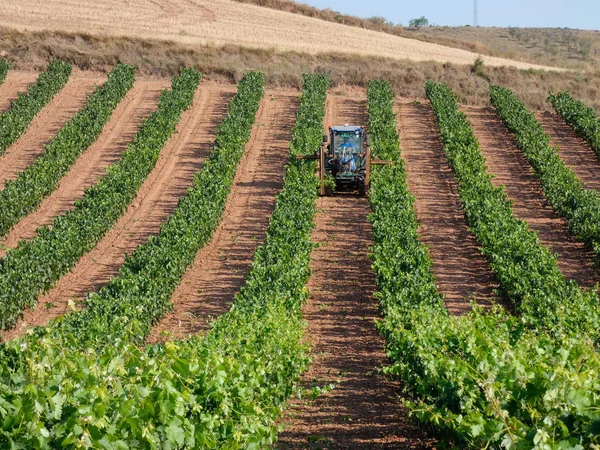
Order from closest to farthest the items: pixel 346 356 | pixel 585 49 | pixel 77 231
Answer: pixel 346 356 → pixel 77 231 → pixel 585 49

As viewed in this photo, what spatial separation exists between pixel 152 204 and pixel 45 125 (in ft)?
32.0

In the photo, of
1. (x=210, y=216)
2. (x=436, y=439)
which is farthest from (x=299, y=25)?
(x=436, y=439)

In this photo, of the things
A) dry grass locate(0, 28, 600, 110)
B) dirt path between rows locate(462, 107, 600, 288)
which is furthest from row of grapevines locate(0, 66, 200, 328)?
dirt path between rows locate(462, 107, 600, 288)

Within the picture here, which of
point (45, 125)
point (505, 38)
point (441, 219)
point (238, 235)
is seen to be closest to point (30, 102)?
point (45, 125)

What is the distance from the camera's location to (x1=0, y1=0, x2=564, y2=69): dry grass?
158ft

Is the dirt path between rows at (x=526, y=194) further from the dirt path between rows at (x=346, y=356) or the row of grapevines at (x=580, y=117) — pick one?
the dirt path between rows at (x=346, y=356)

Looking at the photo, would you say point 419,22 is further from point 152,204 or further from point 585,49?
point 152,204

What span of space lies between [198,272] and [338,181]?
248 inches

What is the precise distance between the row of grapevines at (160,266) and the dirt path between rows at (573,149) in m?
10.5

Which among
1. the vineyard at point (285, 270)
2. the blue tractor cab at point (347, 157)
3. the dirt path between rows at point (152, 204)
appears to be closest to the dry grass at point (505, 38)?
the vineyard at point (285, 270)

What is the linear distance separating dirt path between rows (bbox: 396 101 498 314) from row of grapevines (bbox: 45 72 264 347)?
17.3 ft

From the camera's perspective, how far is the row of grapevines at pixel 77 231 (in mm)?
19391

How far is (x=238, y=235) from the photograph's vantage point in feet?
80.2

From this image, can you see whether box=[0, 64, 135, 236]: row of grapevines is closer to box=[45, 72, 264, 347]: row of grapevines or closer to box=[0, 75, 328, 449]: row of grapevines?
box=[45, 72, 264, 347]: row of grapevines
